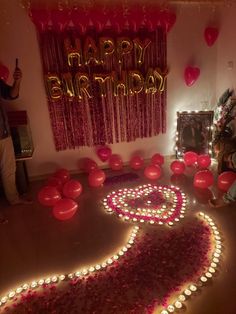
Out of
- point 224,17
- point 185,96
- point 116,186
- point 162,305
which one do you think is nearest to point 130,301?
point 162,305

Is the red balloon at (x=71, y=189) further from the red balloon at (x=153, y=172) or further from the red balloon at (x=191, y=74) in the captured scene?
the red balloon at (x=191, y=74)

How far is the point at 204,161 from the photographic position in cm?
352

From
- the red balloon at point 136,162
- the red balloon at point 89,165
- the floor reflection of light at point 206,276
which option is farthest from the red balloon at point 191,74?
the floor reflection of light at point 206,276

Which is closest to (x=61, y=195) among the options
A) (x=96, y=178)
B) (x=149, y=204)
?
(x=96, y=178)

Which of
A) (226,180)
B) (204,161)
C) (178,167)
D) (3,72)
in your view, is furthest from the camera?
(204,161)

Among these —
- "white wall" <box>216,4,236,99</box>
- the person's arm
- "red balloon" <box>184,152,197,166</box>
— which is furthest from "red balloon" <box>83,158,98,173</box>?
"white wall" <box>216,4,236,99</box>

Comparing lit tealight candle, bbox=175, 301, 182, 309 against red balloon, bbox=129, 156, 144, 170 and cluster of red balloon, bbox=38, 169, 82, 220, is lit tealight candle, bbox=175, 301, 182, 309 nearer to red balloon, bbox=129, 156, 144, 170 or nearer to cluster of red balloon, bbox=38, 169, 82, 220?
cluster of red balloon, bbox=38, 169, 82, 220

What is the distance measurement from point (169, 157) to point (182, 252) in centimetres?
202

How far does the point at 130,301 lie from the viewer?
179 centimetres

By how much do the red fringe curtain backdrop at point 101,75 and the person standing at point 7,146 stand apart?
551 millimetres

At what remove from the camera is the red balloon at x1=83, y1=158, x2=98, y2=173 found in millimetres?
3522

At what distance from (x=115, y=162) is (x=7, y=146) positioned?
4.73 feet

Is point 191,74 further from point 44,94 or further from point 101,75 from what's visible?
point 44,94

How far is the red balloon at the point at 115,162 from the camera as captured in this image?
11.9 ft
